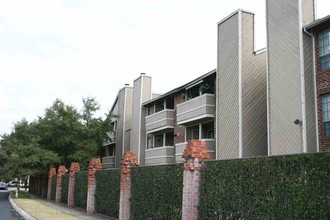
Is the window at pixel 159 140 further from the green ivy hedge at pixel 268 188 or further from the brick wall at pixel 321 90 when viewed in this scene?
the green ivy hedge at pixel 268 188

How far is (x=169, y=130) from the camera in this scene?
3403 centimetres

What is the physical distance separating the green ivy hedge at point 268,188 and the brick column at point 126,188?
587 cm

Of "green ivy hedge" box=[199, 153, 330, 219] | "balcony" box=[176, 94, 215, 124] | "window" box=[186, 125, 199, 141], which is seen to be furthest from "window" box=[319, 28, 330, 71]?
"window" box=[186, 125, 199, 141]

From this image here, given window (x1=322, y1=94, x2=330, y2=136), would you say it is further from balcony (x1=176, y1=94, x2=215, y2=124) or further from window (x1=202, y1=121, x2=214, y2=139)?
A: window (x1=202, y1=121, x2=214, y2=139)

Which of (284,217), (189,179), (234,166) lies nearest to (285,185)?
(284,217)

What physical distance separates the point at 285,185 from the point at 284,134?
36.9 ft

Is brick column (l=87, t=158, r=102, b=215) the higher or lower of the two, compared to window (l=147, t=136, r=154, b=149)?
lower

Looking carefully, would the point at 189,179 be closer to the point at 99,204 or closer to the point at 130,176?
the point at 130,176

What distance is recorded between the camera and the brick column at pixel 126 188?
16203mm

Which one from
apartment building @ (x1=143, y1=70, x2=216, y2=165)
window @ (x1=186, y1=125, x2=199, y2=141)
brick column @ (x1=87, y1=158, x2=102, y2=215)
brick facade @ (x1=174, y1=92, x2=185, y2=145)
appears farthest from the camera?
brick facade @ (x1=174, y1=92, x2=185, y2=145)

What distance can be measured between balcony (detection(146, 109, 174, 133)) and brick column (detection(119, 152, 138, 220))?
51.6ft

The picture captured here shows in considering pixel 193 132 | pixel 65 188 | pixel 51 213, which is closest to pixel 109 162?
pixel 65 188

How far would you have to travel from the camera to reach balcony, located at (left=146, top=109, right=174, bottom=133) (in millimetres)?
32594

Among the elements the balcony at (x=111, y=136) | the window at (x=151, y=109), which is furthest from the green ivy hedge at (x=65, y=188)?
the balcony at (x=111, y=136)
